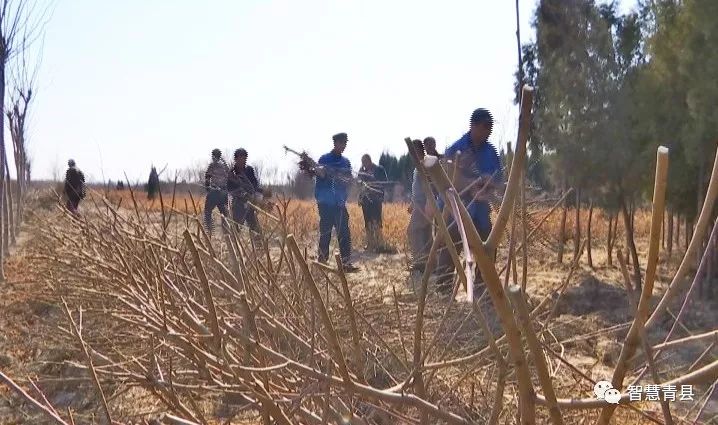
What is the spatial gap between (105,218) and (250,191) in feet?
11.8

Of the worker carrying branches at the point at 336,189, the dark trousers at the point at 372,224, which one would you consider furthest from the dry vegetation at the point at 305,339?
the dark trousers at the point at 372,224

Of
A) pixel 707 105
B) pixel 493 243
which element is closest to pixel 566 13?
pixel 707 105

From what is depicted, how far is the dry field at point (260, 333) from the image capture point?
1.52 m

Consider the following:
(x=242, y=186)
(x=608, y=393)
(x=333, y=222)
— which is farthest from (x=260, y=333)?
(x=333, y=222)

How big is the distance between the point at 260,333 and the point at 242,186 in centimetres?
496

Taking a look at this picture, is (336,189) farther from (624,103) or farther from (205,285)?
(205,285)

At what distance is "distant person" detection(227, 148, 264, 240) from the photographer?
22.4 feet

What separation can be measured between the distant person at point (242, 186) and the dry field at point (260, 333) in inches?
44.3

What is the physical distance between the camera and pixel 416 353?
145cm

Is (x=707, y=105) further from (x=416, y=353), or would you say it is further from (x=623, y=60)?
(x=416, y=353)

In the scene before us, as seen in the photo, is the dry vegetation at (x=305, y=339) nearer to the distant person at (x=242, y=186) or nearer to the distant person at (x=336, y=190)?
the distant person at (x=336, y=190)

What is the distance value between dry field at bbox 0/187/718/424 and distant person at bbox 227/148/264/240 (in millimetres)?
1126

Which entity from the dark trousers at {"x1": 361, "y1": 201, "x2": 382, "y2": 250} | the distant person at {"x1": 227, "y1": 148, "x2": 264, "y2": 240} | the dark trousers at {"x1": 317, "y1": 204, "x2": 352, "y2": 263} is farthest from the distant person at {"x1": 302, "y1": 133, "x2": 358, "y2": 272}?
the dark trousers at {"x1": 361, "y1": 201, "x2": 382, "y2": 250}

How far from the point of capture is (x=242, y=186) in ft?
23.1
